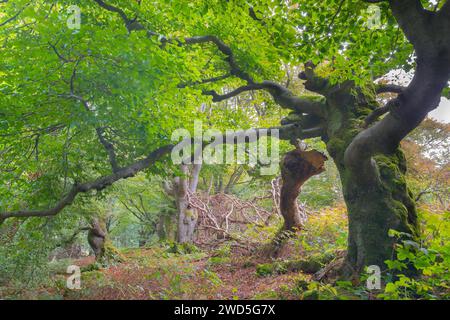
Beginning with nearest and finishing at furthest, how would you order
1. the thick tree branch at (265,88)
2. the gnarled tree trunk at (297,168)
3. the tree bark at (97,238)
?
the thick tree branch at (265,88) → the gnarled tree trunk at (297,168) → the tree bark at (97,238)

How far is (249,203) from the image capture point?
47.4 ft

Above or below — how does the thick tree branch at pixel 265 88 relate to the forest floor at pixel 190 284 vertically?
above

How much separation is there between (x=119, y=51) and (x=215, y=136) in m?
3.90

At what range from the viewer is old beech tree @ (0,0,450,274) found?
470 centimetres

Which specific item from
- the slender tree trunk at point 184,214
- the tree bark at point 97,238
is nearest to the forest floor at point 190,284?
the tree bark at point 97,238

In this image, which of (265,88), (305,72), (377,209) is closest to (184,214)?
(265,88)

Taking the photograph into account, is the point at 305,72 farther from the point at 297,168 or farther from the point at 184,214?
the point at 184,214

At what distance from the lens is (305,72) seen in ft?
26.6

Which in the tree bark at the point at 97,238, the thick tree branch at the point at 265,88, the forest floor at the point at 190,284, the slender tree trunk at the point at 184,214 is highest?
the thick tree branch at the point at 265,88

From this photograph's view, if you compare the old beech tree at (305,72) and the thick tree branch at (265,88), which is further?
the thick tree branch at (265,88)

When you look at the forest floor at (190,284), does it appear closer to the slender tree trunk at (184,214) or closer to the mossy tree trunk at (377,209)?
the mossy tree trunk at (377,209)

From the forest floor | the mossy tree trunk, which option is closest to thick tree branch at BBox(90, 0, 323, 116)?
the mossy tree trunk

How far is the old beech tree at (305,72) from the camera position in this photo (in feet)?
15.4

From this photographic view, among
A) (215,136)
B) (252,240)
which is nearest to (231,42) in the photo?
(215,136)
